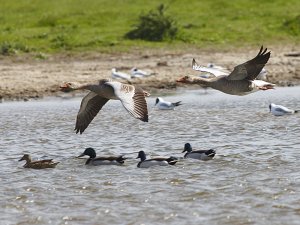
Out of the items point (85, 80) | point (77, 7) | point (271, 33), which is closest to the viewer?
point (85, 80)

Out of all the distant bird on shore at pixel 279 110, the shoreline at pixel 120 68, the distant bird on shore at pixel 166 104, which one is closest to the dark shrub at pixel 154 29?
the shoreline at pixel 120 68

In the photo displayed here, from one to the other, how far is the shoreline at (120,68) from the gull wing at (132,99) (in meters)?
10.6

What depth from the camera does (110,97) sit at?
12.8 metres

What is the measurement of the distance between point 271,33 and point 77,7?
373 inches

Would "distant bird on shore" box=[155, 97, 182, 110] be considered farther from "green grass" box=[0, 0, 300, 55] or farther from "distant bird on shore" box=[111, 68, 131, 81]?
"green grass" box=[0, 0, 300, 55]

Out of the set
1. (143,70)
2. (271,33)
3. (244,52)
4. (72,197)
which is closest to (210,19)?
(271,33)

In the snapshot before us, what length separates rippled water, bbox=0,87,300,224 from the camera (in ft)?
34.3

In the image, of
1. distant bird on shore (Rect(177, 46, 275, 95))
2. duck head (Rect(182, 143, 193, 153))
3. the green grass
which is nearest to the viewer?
distant bird on shore (Rect(177, 46, 275, 95))

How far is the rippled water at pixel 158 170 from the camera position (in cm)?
1045

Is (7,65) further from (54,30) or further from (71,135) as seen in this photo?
(71,135)

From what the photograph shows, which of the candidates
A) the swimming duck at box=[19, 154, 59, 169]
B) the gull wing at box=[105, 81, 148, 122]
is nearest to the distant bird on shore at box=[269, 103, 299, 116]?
the swimming duck at box=[19, 154, 59, 169]

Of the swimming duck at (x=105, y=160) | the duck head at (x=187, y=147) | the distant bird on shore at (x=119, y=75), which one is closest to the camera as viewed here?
the swimming duck at (x=105, y=160)

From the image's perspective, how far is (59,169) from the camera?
546 inches

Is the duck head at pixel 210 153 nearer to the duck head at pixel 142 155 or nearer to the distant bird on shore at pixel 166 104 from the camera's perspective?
the duck head at pixel 142 155
